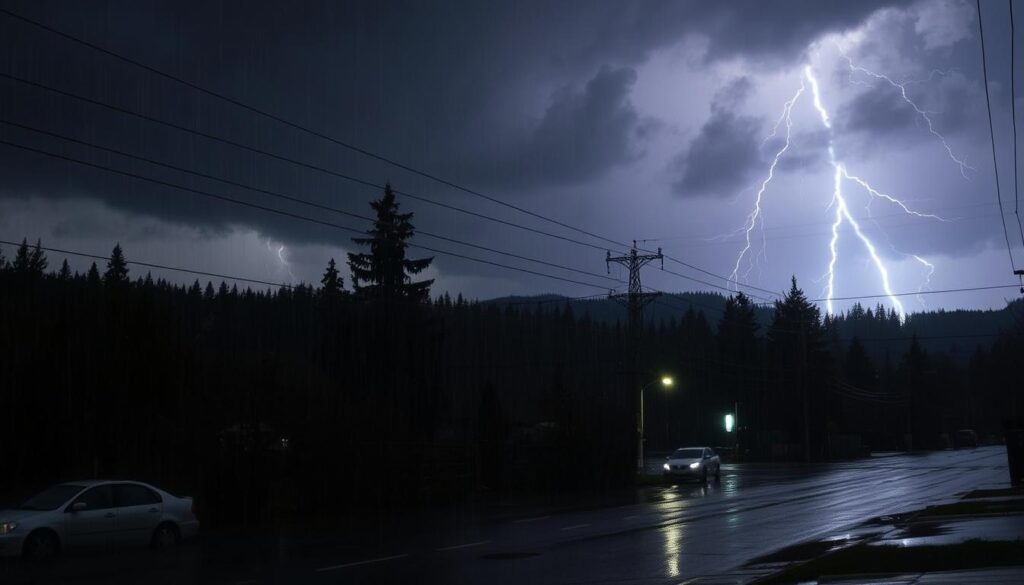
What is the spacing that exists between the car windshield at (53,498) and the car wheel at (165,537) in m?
2.00

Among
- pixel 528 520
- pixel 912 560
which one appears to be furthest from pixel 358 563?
pixel 528 520

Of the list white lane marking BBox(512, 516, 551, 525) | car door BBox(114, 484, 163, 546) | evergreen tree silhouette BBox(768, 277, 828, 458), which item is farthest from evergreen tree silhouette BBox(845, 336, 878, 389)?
car door BBox(114, 484, 163, 546)

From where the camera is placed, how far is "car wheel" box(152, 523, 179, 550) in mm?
19594

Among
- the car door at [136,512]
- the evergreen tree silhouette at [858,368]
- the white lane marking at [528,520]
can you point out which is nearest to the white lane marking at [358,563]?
the car door at [136,512]

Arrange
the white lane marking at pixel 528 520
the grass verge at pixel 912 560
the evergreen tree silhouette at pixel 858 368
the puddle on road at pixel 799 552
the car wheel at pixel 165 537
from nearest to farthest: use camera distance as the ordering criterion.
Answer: the grass verge at pixel 912 560 < the puddle on road at pixel 799 552 < the car wheel at pixel 165 537 < the white lane marking at pixel 528 520 < the evergreen tree silhouette at pixel 858 368

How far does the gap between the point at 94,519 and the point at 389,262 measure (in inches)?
1693

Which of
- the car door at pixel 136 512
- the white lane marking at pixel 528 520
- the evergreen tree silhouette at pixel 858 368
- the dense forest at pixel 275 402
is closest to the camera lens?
the car door at pixel 136 512

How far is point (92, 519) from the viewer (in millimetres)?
18125

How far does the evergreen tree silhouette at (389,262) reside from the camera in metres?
59.8

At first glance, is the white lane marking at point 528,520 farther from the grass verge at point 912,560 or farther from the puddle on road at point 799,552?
the grass verge at point 912,560

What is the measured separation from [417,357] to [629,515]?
29.1 meters

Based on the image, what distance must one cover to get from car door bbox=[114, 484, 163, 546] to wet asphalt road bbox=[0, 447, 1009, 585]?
0.40 metres

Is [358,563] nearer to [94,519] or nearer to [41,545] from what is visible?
[94,519]

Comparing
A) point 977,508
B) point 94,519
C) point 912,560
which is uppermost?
point 94,519
